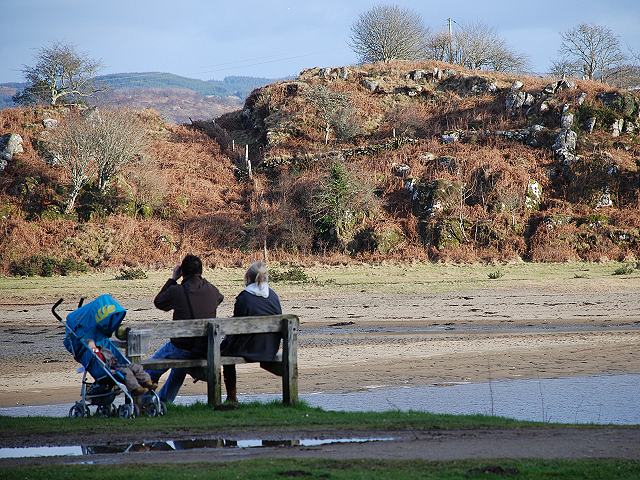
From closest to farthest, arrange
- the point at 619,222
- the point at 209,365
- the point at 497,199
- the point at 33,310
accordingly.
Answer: the point at 209,365 < the point at 33,310 < the point at 619,222 < the point at 497,199

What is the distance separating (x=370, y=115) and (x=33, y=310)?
36028mm

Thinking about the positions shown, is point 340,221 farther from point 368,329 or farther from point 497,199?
point 368,329

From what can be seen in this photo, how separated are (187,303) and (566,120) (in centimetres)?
4353

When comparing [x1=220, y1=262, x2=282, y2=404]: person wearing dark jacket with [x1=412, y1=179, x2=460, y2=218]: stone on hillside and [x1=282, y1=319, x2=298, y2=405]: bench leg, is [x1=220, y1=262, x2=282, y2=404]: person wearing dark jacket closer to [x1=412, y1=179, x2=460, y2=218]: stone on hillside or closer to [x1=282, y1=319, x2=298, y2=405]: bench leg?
[x1=282, y1=319, x2=298, y2=405]: bench leg

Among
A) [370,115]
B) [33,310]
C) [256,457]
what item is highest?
[370,115]

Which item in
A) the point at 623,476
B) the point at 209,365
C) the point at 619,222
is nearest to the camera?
the point at 623,476

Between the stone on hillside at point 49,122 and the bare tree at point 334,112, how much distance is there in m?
17.1

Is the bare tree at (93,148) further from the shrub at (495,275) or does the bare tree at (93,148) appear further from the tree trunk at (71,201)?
the shrub at (495,275)

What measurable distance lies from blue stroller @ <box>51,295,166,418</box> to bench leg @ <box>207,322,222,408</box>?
0.68 metres

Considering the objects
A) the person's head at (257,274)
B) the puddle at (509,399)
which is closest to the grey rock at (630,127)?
the puddle at (509,399)

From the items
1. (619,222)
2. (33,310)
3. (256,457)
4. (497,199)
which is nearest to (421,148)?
(497,199)

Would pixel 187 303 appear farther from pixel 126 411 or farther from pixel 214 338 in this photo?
pixel 126 411

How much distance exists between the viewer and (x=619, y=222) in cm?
4316

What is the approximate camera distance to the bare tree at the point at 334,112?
5738cm
